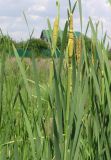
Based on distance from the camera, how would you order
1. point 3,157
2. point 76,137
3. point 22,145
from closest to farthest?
1. point 76,137
2. point 3,157
3. point 22,145

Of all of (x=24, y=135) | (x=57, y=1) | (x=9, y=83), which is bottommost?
(x=24, y=135)

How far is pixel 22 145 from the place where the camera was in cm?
85

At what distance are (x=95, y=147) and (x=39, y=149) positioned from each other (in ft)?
0.41

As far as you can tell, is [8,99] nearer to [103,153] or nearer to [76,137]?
[103,153]

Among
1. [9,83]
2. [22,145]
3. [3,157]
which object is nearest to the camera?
[3,157]

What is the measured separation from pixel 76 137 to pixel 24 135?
0.48 meters

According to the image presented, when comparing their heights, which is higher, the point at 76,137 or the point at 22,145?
the point at 76,137

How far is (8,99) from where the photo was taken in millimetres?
941

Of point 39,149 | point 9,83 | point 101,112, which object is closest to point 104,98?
point 101,112

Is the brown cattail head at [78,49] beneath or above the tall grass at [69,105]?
above

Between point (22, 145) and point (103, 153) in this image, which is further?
point (22, 145)

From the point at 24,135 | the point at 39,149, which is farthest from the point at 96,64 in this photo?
the point at 24,135

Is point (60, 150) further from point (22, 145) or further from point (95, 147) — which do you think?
point (22, 145)

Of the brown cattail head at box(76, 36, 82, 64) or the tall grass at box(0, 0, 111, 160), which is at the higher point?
the brown cattail head at box(76, 36, 82, 64)
